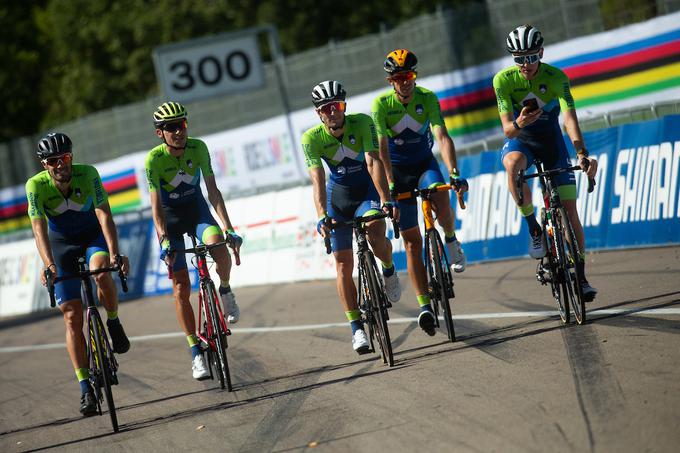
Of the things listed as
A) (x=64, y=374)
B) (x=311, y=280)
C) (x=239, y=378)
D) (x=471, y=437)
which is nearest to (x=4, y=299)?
(x=311, y=280)

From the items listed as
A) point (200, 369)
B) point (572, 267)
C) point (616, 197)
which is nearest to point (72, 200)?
point (200, 369)

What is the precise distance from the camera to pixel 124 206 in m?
30.1

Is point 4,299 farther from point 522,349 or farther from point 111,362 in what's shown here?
point 522,349

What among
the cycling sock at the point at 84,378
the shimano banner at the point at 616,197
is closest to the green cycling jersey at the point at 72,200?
the cycling sock at the point at 84,378

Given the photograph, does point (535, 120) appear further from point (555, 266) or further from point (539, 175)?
point (555, 266)

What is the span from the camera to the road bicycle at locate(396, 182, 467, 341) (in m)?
9.91

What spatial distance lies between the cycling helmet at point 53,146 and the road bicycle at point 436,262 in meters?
2.83

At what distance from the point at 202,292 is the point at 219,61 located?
1668 centimetres

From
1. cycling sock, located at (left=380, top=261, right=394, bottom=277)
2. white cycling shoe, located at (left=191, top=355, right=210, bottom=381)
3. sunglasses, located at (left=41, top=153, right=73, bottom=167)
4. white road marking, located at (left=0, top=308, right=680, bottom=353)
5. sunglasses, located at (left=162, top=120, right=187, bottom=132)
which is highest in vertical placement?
sunglasses, located at (left=162, top=120, right=187, bottom=132)

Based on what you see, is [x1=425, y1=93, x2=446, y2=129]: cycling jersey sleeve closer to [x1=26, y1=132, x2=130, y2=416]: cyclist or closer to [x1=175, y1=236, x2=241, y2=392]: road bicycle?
[x1=175, y1=236, x2=241, y2=392]: road bicycle

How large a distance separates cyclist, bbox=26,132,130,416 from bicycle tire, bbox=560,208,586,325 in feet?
12.3

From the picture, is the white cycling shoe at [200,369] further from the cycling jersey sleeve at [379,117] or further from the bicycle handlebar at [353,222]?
the cycling jersey sleeve at [379,117]

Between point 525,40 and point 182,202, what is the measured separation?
10.8 feet

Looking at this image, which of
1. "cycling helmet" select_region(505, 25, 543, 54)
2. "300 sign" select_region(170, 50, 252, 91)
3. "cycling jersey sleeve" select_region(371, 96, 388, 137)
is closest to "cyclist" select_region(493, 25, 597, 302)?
"cycling helmet" select_region(505, 25, 543, 54)
